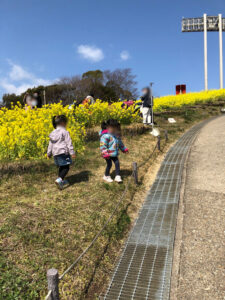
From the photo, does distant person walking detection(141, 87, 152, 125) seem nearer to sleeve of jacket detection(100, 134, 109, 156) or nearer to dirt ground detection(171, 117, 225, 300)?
dirt ground detection(171, 117, 225, 300)

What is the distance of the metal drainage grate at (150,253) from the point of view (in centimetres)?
289

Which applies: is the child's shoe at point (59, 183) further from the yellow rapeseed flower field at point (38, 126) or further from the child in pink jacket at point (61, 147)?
the yellow rapeseed flower field at point (38, 126)

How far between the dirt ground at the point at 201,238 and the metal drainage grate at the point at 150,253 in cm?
13

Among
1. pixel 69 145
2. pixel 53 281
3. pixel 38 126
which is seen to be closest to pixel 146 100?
pixel 38 126

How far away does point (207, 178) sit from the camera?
19.9 feet

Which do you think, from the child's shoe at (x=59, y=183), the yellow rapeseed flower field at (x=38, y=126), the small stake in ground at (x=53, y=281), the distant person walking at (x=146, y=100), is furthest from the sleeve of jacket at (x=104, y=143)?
the distant person walking at (x=146, y=100)

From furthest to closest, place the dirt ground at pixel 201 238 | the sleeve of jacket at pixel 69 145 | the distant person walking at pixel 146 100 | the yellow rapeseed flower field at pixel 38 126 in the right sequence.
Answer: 1. the distant person walking at pixel 146 100
2. the yellow rapeseed flower field at pixel 38 126
3. the sleeve of jacket at pixel 69 145
4. the dirt ground at pixel 201 238

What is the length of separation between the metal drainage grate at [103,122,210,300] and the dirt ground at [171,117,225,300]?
5.2 inches

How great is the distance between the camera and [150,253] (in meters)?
3.52

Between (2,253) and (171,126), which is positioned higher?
(171,126)

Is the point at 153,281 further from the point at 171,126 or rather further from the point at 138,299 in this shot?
the point at 171,126

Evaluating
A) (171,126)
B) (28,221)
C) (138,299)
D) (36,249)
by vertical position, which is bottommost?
(138,299)

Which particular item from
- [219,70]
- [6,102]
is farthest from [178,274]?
[6,102]

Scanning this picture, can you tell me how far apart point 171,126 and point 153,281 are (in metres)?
11.3
